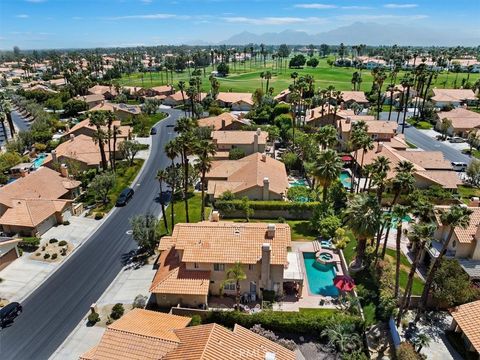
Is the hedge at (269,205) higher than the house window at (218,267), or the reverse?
the house window at (218,267)

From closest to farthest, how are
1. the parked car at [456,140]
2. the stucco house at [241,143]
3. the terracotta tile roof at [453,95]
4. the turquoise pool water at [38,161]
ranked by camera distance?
the stucco house at [241,143] < the turquoise pool water at [38,161] < the parked car at [456,140] < the terracotta tile roof at [453,95]

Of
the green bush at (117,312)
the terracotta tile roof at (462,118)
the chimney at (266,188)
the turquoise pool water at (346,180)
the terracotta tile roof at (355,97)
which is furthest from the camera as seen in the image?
the terracotta tile roof at (355,97)

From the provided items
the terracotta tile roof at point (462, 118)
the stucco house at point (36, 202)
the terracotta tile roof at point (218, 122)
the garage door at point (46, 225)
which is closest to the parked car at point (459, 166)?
the terracotta tile roof at point (462, 118)

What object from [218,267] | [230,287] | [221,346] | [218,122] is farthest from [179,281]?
[218,122]

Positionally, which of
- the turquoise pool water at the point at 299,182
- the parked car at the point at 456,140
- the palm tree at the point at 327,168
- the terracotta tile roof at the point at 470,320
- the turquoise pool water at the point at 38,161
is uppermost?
the palm tree at the point at 327,168

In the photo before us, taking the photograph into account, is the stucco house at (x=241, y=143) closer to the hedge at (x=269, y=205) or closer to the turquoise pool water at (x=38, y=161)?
the hedge at (x=269, y=205)

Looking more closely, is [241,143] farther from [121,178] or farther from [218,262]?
[218,262]

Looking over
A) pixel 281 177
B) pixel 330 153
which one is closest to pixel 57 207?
pixel 281 177

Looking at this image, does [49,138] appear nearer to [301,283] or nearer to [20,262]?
[20,262]
